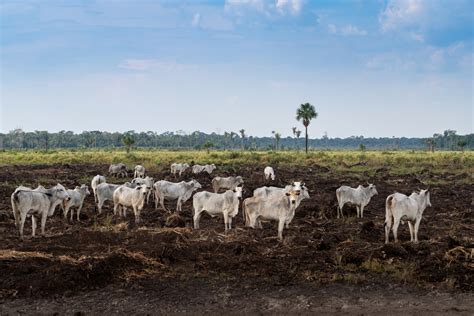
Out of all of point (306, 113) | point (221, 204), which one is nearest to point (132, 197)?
point (221, 204)

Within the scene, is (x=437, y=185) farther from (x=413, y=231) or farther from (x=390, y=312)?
(x=390, y=312)

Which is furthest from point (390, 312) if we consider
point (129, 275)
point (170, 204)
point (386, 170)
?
point (386, 170)

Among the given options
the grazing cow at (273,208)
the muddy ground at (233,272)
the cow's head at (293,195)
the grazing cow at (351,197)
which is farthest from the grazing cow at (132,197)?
the grazing cow at (351,197)

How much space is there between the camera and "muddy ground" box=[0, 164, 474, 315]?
396 inches

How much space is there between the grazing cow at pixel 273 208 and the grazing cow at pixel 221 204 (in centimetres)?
91

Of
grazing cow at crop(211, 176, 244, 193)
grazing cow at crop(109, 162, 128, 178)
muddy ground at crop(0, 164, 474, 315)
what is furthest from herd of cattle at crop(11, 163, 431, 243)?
grazing cow at crop(109, 162, 128, 178)

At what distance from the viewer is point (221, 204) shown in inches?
674

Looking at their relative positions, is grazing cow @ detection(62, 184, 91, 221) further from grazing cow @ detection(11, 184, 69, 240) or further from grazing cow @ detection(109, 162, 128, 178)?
grazing cow @ detection(109, 162, 128, 178)

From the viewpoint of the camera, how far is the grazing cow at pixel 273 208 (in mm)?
15414

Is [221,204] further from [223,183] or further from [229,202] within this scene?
[223,183]

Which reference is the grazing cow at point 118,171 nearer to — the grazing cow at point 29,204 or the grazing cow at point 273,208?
the grazing cow at point 29,204

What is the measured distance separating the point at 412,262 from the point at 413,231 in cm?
373

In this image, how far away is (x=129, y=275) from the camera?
11250 mm

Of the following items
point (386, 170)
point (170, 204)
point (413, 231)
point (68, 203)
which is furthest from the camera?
point (386, 170)
